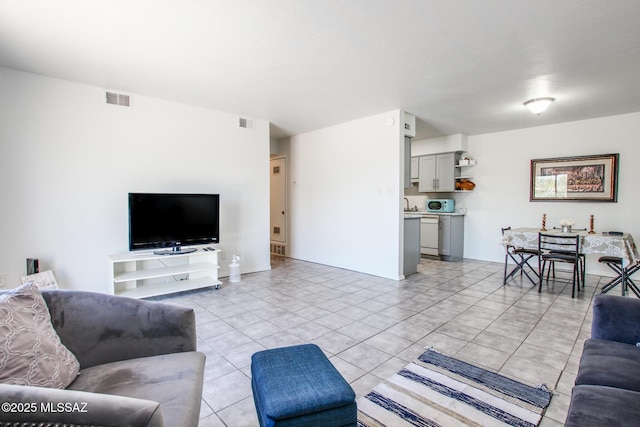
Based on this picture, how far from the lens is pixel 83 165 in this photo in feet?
12.0

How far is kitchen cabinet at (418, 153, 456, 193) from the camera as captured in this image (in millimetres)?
6375

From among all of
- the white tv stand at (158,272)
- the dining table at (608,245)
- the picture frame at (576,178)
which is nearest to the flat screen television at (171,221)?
the white tv stand at (158,272)

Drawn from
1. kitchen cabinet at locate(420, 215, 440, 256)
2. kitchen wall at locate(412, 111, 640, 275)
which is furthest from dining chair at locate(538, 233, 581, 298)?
kitchen cabinet at locate(420, 215, 440, 256)

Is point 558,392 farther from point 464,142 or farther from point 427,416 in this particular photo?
point 464,142

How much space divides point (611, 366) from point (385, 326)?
1.76m

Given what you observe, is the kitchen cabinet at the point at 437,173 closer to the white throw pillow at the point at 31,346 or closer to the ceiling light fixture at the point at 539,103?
the ceiling light fixture at the point at 539,103

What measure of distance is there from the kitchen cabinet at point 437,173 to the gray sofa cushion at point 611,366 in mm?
5005

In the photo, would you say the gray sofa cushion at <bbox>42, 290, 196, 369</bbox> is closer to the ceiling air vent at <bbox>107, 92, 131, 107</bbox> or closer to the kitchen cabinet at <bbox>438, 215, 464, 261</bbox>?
the ceiling air vent at <bbox>107, 92, 131, 107</bbox>

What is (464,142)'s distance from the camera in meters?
6.38

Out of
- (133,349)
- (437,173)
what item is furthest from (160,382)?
(437,173)

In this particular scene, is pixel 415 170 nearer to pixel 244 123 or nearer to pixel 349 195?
pixel 349 195

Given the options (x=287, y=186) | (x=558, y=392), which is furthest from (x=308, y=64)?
(x=287, y=186)

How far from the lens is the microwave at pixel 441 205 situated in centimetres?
649

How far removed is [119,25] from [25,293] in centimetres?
218
